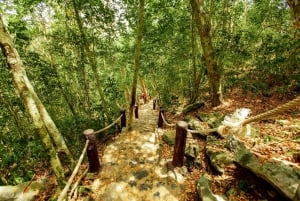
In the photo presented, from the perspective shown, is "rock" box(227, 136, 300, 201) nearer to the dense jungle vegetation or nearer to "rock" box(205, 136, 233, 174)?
"rock" box(205, 136, 233, 174)

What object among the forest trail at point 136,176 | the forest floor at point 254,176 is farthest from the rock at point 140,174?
the forest floor at point 254,176

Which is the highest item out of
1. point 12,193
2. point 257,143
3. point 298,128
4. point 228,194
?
point 298,128

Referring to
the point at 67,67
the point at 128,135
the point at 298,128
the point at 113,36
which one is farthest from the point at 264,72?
the point at 67,67

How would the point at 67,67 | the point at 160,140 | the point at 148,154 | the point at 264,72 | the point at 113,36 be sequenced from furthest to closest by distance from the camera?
the point at 113,36, the point at 67,67, the point at 264,72, the point at 160,140, the point at 148,154

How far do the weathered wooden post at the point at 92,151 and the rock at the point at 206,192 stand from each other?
2625mm

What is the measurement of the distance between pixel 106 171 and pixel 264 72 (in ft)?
29.0

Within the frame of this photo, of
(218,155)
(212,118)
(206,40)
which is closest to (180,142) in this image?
(218,155)

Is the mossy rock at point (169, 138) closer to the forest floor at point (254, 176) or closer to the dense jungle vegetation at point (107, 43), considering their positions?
the forest floor at point (254, 176)

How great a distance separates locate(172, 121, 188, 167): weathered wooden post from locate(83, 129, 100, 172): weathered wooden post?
6.64 ft

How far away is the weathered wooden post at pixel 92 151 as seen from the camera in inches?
176

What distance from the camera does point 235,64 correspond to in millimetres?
11562

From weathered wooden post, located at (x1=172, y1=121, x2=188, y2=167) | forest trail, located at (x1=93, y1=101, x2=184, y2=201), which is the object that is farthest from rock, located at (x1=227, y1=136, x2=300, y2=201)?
forest trail, located at (x1=93, y1=101, x2=184, y2=201)

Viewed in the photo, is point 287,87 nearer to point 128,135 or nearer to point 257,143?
point 257,143

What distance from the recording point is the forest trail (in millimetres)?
4004
